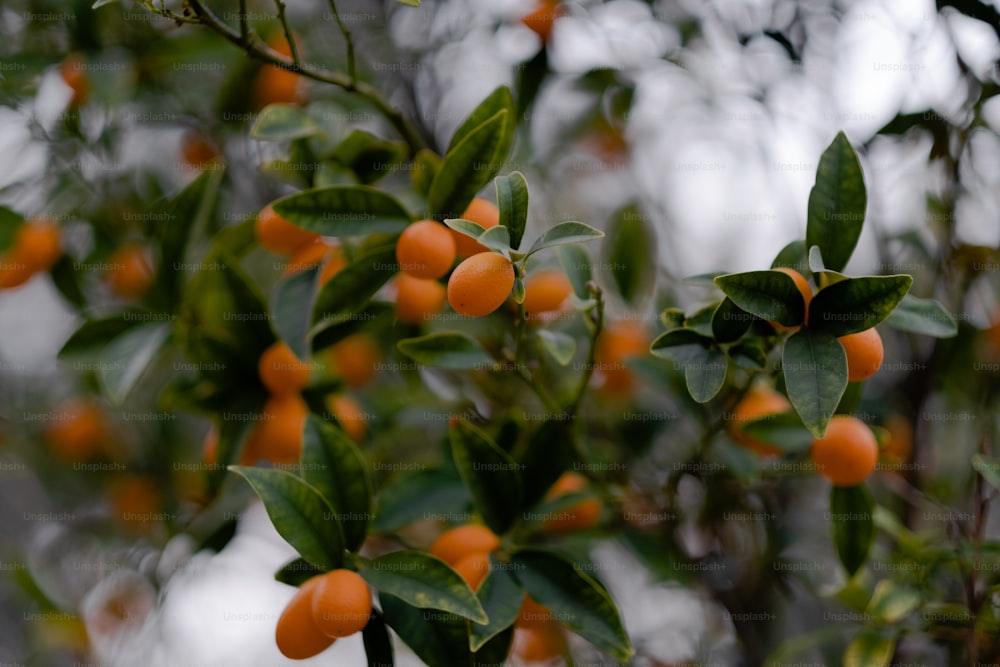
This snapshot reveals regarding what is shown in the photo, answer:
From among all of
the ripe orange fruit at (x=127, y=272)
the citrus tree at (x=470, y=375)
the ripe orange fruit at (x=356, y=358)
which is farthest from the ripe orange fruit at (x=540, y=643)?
the ripe orange fruit at (x=127, y=272)

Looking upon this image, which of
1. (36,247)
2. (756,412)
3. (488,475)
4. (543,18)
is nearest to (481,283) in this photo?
(488,475)

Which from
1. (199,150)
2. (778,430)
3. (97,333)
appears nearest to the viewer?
(778,430)

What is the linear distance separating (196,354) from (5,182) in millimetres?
790

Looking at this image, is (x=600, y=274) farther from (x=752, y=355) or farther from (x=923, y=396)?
(x=752, y=355)

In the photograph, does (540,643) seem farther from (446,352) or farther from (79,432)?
(79,432)

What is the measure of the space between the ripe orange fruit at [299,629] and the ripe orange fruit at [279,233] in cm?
44

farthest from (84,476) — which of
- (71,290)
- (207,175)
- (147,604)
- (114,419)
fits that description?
(207,175)

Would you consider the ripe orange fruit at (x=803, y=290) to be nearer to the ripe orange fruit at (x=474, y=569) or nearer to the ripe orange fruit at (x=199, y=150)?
the ripe orange fruit at (x=474, y=569)

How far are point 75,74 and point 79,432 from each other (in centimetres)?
87

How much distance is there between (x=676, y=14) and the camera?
1476mm

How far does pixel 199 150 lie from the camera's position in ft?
5.84

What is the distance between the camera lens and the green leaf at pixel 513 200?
29.0 inches

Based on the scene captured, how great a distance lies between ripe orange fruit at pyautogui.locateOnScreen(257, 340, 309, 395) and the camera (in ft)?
3.47

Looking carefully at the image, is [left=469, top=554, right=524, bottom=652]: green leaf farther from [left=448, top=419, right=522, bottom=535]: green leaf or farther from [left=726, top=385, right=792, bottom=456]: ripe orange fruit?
[left=726, top=385, right=792, bottom=456]: ripe orange fruit
